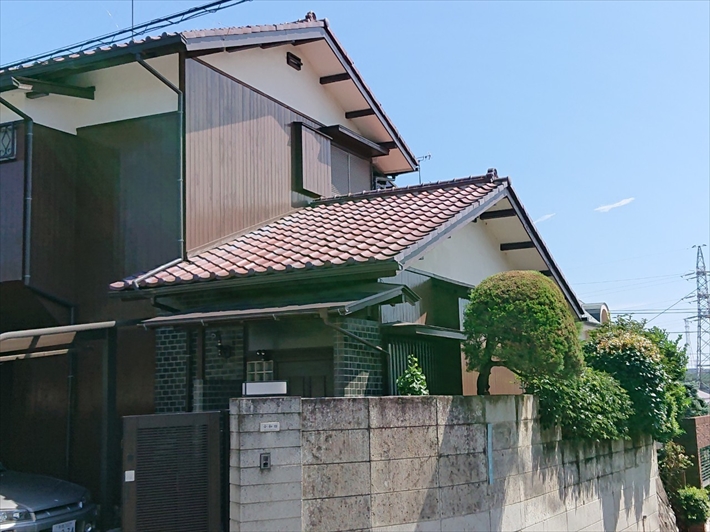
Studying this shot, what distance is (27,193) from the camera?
10688 millimetres

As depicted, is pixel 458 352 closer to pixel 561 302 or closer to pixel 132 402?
pixel 561 302

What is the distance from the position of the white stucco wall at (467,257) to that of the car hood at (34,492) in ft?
18.8

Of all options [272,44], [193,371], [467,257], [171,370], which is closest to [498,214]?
[467,257]

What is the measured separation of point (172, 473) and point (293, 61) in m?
8.87

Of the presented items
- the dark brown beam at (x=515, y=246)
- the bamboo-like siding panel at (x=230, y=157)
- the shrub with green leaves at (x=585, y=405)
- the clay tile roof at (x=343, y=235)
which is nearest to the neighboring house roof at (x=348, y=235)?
the clay tile roof at (x=343, y=235)

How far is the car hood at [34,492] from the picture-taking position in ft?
27.2

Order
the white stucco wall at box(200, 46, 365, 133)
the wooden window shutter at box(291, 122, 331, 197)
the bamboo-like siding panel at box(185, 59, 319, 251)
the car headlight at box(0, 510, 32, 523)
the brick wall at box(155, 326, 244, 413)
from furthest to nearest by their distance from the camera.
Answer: the wooden window shutter at box(291, 122, 331, 197) → the white stucco wall at box(200, 46, 365, 133) → the bamboo-like siding panel at box(185, 59, 319, 251) → the brick wall at box(155, 326, 244, 413) → the car headlight at box(0, 510, 32, 523)

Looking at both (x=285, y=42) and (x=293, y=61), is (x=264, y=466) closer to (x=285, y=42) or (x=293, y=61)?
(x=285, y=42)

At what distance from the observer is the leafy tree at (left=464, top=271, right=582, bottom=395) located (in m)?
9.34

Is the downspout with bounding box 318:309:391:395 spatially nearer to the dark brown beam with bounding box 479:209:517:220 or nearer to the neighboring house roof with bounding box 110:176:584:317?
the neighboring house roof with bounding box 110:176:584:317

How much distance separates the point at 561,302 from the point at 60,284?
7.30m

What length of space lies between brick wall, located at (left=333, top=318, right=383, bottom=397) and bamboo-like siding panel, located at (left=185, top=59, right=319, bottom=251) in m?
2.96

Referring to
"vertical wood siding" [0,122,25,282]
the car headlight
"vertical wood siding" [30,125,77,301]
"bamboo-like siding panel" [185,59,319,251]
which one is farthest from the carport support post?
the car headlight

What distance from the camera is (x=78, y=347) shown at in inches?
420
